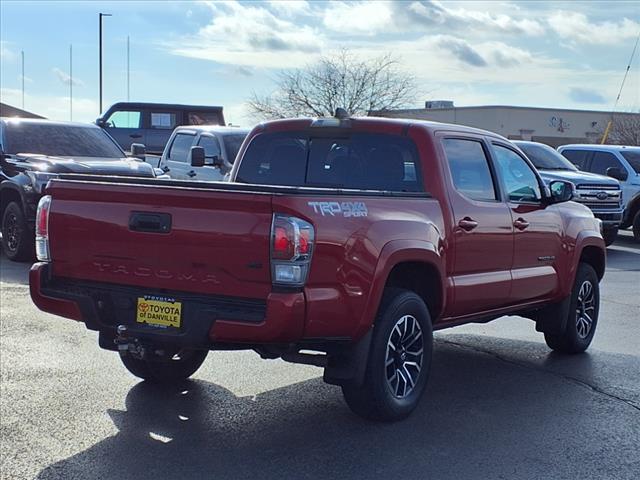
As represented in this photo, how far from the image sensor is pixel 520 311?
7895mm

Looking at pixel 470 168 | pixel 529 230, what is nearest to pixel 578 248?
pixel 529 230

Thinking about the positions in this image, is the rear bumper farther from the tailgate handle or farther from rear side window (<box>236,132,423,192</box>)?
rear side window (<box>236,132,423,192</box>)

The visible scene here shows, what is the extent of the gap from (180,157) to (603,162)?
30.0ft

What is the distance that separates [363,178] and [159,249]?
6.27 ft

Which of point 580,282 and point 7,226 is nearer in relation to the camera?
point 580,282

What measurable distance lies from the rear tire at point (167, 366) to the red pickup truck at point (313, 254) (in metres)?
0.01

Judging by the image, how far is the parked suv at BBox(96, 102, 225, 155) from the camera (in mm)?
25250

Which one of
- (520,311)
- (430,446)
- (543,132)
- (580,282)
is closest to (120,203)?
(430,446)

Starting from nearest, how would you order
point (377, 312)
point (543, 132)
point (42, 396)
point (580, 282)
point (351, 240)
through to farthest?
point (351, 240) → point (377, 312) → point (42, 396) → point (580, 282) → point (543, 132)

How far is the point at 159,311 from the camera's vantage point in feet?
17.7

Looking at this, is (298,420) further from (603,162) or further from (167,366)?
(603,162)

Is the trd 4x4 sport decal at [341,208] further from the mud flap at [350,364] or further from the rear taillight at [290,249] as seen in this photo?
the mud flap at [350,364]

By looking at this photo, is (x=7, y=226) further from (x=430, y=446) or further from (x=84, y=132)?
(x=430, y=446)

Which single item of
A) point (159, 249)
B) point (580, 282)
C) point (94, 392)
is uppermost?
point (159, 249)
